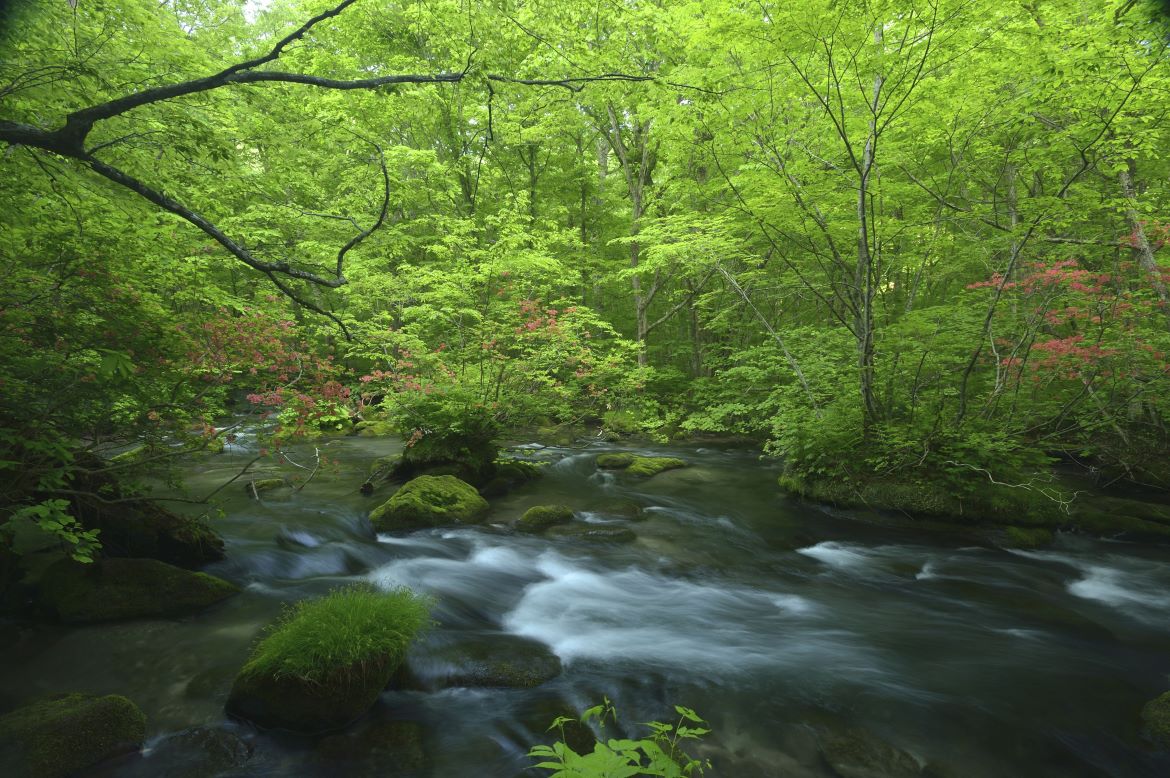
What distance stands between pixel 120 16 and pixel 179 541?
632 centimetres

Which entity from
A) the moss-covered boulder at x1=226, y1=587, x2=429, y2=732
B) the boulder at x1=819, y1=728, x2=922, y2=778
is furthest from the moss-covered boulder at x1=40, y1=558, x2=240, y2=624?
the boulder at x1=819, y1=728, x2=922, y2=778

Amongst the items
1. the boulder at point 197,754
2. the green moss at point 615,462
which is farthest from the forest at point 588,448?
the green moss at point 615,462

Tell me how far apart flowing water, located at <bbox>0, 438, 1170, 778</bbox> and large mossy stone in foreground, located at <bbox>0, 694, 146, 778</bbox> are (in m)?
0.15

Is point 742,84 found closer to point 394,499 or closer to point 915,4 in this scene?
point 915,4

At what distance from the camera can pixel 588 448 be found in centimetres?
1448

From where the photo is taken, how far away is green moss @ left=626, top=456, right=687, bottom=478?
1190 centimetres

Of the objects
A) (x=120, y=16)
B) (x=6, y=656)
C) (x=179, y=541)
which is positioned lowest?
(x=6, y=656)

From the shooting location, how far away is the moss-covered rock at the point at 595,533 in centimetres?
813

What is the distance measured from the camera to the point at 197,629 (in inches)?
185

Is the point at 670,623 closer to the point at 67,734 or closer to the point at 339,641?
the point at 339,641

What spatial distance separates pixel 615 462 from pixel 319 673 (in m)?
9.24

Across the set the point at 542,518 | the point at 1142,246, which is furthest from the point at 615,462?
the point at 1142,246

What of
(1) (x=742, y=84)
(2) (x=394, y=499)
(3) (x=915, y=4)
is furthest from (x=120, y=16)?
(3) (x=915, y=4)

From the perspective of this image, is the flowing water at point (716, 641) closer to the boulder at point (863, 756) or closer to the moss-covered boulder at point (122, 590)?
the boulder at point (863, 756)
